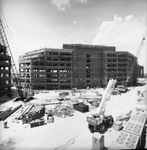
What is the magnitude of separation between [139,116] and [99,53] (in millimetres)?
58695

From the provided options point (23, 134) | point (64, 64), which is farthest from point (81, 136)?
point (64, 64)

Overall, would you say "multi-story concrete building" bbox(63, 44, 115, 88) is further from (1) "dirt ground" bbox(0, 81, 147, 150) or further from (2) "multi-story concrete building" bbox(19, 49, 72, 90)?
(1) "dirt ground" bbox(0, 81, 147, 150)

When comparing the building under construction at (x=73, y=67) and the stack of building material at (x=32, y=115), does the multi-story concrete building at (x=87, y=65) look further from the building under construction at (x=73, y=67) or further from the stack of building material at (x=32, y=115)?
the stack of building material at (x=32, y=115)

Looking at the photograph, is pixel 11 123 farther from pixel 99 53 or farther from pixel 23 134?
pixel 99 53

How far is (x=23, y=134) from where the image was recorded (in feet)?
53.0

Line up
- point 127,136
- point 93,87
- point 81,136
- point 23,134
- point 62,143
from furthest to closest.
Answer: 1. point 93,87
2. point 23,134
3. point 81,136
4. point 62,143
5. point 127,136

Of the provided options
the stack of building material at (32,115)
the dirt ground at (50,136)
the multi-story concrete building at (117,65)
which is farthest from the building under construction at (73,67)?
the dirt ground at (50,136)

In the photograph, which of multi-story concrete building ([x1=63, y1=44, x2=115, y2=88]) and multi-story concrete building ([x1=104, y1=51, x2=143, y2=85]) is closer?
multi-story concrete building ([x1=63, y1=44, x2=115, y2=88])

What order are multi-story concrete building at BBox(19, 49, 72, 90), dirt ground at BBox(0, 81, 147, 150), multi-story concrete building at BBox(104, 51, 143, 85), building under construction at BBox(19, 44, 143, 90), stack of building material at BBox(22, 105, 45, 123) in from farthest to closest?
multi-story concrete building at BBox(104, 51, 143, 85) < building under construction at BBox(19, 44, 143, 90) < multi-story concrete building at BBox(19, 49, 72, 90) < stack of building material at BBox(22, 105, 45, 123) < dirt ground at BBox(0, 81, 147, 150)

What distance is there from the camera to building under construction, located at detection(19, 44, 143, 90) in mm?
61250

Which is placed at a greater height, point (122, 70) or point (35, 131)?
point (122, 70)

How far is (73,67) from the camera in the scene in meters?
65.4

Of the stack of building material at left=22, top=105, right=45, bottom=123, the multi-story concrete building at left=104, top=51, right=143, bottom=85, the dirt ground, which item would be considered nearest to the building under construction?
the multi-story concrete building at left=104, top=51, right=143, bottom=85

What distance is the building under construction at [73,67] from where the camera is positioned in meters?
61.2
